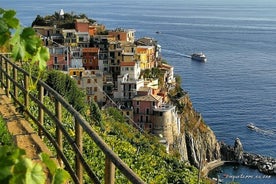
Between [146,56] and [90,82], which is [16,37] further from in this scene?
[146,56]

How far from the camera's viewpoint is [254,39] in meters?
83.8

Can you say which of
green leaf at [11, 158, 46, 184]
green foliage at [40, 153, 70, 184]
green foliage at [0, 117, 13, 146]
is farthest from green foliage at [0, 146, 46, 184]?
green foliage at [0, 117, 13, 146]

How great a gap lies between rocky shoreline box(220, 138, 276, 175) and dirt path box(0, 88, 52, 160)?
33013 mm

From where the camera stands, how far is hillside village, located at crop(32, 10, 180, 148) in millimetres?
→ 35250

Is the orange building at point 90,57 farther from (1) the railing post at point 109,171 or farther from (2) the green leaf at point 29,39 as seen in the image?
(2) the green leaf at point 29,39

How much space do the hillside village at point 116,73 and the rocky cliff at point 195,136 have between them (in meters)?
1.51

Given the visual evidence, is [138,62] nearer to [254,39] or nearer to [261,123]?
[261,123]

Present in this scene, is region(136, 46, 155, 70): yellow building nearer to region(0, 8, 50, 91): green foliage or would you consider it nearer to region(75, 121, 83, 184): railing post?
region(75, 121, 83, 184): railing post

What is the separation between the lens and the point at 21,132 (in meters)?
4.36

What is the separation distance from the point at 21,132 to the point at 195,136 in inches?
1421

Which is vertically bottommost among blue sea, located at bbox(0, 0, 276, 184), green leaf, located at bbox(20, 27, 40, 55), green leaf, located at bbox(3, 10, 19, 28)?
Result: blue sea, located at bbox(0, 0, 276, 184)

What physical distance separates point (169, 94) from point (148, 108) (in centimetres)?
565

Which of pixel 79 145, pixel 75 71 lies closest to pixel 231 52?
pixel 75 71

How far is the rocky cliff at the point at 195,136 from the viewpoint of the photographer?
38875 millimetres
